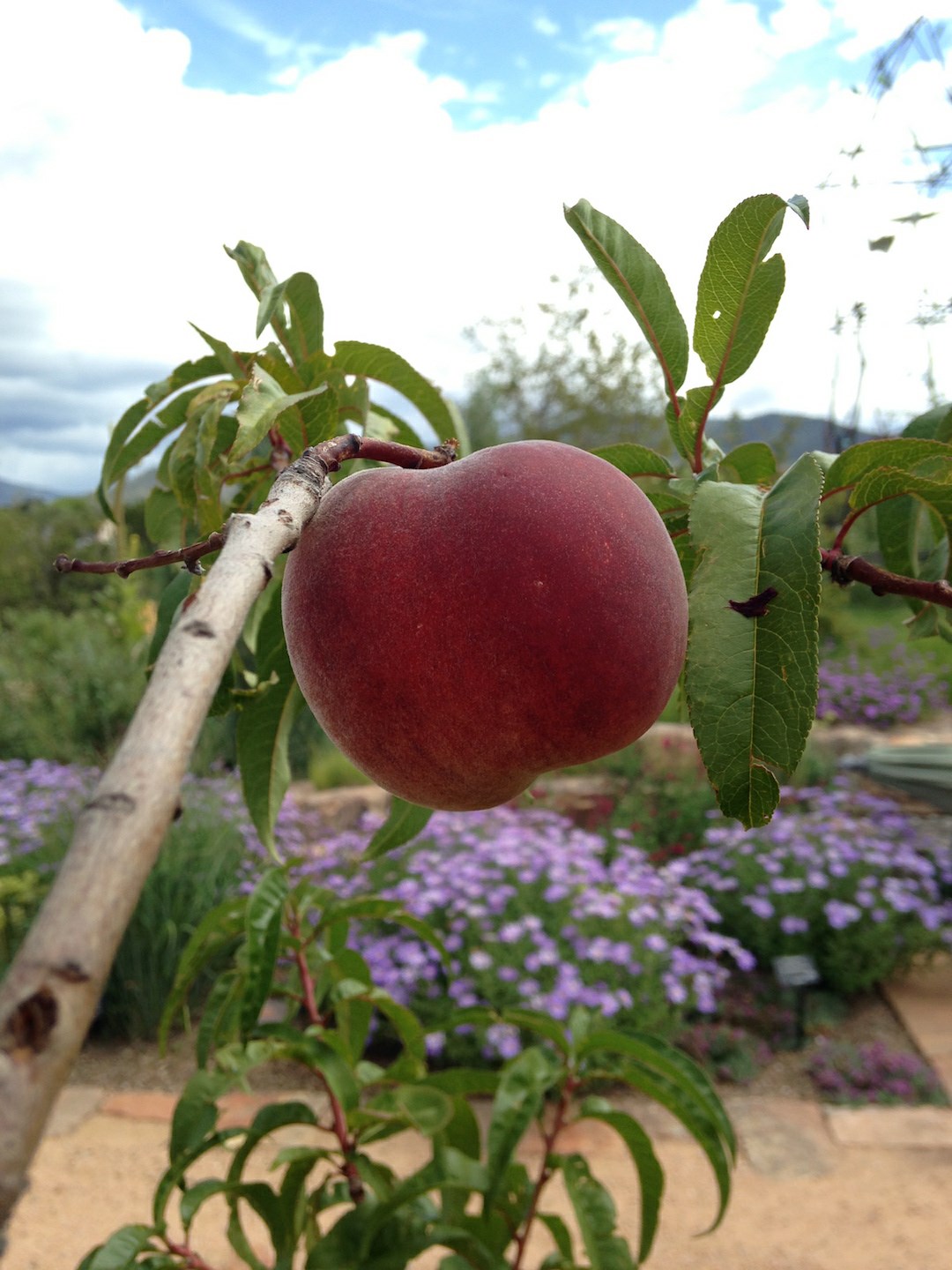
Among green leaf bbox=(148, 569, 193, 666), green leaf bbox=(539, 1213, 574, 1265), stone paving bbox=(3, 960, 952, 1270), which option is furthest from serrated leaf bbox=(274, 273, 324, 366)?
stone paving bbox=(3, 960, 952, 1270)

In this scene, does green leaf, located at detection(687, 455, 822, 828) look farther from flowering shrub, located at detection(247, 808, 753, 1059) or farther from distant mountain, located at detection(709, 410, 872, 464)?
distant mountain, located at detection(709, 410, 872, 464)

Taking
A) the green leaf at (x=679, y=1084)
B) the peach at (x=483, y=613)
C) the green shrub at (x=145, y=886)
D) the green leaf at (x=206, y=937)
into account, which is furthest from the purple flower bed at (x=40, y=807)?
the peach at (x=483, y=613)

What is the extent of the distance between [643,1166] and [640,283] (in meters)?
0.94

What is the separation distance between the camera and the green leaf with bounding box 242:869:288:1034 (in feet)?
3.05

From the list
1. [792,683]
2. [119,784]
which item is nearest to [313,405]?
[792,683]

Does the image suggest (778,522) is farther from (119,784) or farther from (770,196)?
(119,784)

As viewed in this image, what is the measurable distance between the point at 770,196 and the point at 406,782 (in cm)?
40

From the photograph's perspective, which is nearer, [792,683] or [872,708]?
[792,683]

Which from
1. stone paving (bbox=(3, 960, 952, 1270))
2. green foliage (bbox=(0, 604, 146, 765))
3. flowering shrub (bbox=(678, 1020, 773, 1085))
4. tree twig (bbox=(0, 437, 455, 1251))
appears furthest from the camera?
green foliage (bbox=(0, 604, 146, 765))

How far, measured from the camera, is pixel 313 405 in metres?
0.64

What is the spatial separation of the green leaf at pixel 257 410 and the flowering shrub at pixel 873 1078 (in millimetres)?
2788

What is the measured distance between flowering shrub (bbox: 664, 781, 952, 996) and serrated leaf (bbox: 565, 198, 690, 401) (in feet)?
8.48

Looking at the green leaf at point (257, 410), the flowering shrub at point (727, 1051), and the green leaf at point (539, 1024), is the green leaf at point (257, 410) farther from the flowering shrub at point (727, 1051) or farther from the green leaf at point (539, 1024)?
the flowering shrub at point (727, 1051)

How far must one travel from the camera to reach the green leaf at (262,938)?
930 mm
